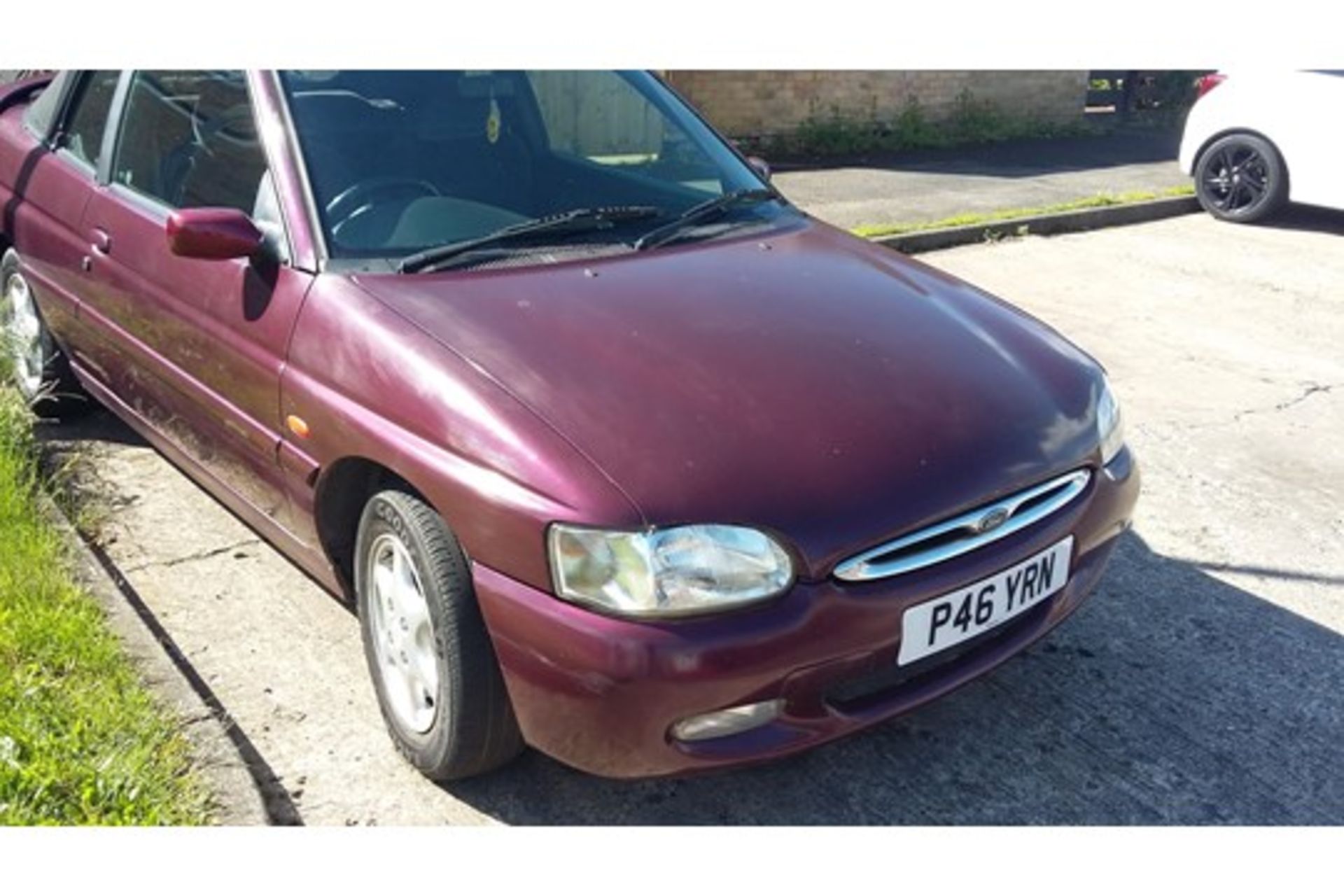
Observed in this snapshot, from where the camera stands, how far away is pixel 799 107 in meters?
11.6

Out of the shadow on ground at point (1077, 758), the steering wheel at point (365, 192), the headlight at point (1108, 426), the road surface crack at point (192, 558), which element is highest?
the steering wheel at point (365, 192)

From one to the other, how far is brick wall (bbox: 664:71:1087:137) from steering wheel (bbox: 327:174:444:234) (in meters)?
7.56

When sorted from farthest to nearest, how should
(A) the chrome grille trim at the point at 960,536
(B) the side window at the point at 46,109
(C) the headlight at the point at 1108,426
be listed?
(B) the side window at the point at 46,109, (C) the headlight at the point at 1108,426, (A) the chrome grille trim at the point at 960,536

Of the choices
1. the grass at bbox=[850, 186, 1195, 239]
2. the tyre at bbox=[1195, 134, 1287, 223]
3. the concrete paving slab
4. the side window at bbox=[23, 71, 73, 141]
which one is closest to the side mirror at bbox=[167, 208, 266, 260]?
the side window at bbox=[23, 71, 73, 141]

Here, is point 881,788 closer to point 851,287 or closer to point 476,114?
point 851,287

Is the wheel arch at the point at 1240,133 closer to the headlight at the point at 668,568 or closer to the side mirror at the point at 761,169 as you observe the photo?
the side mirror at the point at 761,169

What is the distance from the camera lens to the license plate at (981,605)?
7.89ft

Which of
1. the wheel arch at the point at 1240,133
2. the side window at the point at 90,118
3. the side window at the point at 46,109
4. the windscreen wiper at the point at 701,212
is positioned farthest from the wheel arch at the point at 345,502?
the wheel arch at the point at 1240,133

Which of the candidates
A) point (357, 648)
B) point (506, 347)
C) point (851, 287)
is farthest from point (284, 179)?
point (851, 287)

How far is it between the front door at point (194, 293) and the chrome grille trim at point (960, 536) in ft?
4.95

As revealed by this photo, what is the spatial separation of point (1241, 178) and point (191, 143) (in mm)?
8617

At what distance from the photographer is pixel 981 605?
98.8 inches

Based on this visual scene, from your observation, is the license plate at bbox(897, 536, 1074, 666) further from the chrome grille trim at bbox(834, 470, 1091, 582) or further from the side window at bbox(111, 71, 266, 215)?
the side window at bbox(111, 71, 266, 215)

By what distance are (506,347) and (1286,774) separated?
2.08 m
